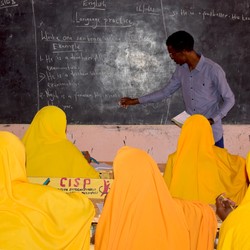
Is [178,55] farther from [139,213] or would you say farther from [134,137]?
[139,213]

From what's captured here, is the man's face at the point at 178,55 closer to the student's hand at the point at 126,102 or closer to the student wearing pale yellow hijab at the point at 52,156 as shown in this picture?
the student's hand at the point at 126,102

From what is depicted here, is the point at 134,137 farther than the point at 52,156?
Yes

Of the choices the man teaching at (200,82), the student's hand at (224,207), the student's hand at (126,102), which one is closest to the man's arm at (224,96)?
the man teaching at (200,82)

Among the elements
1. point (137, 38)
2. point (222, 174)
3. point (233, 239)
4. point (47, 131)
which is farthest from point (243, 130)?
point (233, 239)

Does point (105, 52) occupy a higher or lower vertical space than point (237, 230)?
higher

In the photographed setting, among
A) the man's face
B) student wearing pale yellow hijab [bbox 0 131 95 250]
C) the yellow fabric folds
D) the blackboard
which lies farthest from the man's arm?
the yellow fabric folds

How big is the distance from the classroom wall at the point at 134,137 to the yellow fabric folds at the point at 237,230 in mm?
3785

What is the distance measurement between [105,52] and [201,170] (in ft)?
7.88

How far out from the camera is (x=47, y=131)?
4.50 m

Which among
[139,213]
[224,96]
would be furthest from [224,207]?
[224,96]

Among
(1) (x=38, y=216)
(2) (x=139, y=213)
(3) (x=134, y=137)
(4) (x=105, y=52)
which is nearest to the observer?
(1) (x=38, y=216)

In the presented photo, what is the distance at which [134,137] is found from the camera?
634cm

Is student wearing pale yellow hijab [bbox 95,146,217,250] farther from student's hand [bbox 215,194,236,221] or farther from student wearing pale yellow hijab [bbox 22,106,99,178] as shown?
student wearing pale yellow hijab [bbox 22,106,99,178]

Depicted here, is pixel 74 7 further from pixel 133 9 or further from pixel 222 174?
pixel 222 174
